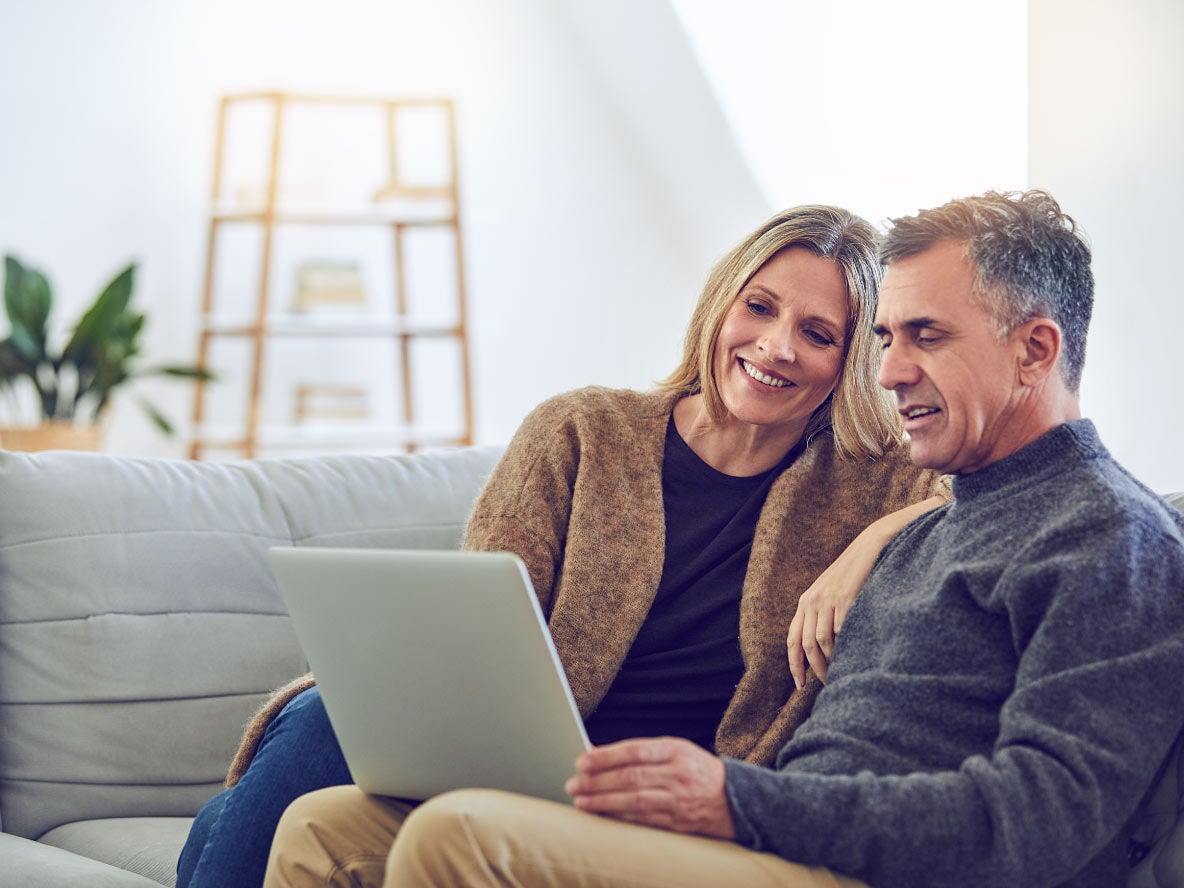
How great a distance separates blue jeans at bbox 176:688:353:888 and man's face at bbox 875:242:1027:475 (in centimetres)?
75

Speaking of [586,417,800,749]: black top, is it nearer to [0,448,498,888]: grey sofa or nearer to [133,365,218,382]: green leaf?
[0,448,498,888]: grey sofa

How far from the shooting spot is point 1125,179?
190 centimetres

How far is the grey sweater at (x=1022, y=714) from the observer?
1020 millimetres

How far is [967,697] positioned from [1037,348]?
33cm

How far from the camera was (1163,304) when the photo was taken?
1822mm

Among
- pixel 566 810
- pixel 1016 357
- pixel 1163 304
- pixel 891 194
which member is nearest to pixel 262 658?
pixel 566 810

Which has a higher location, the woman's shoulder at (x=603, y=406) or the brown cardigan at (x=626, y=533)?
the woman's shoulder at (x=603, y=406)

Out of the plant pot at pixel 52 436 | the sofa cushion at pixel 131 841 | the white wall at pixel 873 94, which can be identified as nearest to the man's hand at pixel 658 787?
the sofa cushion at pixel 131 841

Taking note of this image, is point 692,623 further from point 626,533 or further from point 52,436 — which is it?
point 52,436

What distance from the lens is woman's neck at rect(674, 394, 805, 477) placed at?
67.4 inches

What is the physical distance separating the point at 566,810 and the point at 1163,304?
3.97 feet

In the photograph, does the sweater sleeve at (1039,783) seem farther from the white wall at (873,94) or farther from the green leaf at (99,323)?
the green leaf at (99,323)

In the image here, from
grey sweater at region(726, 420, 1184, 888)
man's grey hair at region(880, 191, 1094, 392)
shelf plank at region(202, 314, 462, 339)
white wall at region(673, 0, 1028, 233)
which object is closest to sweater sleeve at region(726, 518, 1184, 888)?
grey sweater at region(726, 420, 1184, 888)

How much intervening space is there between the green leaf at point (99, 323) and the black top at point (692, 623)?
249 cm
